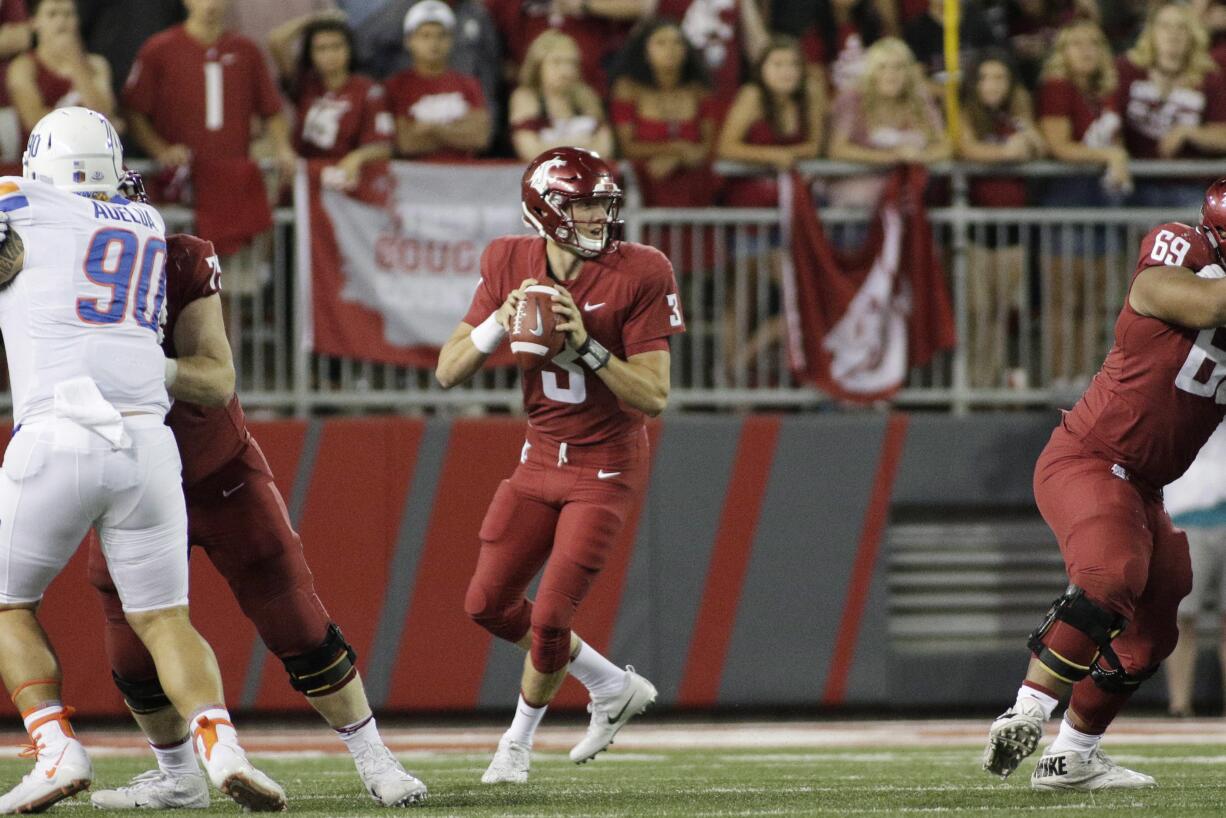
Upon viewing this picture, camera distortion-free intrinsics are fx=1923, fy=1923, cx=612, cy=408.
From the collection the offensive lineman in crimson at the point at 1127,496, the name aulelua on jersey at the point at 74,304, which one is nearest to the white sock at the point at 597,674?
the offensive lineman in crimson at the point at 1127,496

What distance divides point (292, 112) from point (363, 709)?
4935mm

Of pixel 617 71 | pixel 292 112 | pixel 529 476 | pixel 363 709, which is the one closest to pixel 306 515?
pixel 292 112

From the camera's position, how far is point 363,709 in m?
5.27

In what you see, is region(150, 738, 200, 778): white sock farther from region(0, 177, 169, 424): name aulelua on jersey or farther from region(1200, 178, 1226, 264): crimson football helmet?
region(1200, 178, 1226, 264): crimson football helmet

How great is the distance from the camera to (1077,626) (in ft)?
17.4

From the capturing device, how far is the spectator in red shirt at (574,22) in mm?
9773

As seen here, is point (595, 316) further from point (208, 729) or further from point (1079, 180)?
point (1079, 180)

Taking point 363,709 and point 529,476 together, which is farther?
point 529,476

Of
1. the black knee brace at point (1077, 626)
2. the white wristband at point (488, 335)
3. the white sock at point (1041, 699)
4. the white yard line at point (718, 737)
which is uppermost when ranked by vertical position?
the white wristband at point (488, 335)

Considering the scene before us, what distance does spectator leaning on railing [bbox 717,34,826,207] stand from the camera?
30.9 feet

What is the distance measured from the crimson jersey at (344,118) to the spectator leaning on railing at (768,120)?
169 centimetres

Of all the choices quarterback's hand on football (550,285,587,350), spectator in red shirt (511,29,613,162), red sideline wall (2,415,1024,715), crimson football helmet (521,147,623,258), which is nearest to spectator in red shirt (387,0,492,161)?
spectator in red shirt (511,29,613,162)

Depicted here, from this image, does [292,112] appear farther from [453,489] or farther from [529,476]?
[529,476]

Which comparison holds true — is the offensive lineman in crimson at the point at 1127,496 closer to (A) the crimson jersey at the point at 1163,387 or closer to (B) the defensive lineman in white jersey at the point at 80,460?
(A) the crimson jersey at the point at 1163,387
